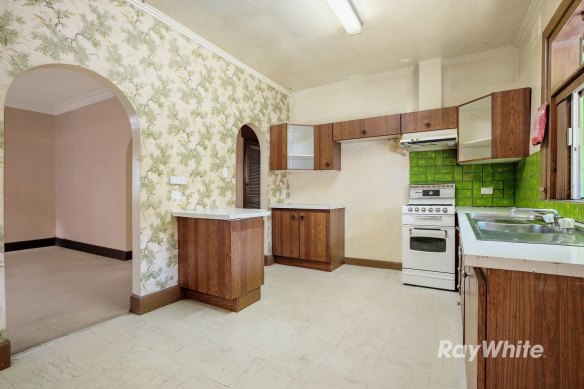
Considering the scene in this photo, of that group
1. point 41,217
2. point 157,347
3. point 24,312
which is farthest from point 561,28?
point 41,217

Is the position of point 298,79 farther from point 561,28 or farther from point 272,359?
point 272,359

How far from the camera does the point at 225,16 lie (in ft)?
8.46

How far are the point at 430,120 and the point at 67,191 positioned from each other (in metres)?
6.36

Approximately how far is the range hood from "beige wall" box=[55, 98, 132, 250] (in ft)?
13.3

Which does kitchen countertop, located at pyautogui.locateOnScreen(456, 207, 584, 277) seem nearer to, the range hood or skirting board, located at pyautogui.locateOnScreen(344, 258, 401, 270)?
the range hood

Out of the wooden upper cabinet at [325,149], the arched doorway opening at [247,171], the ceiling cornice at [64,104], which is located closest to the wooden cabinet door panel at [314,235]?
the wooden upper cabinet at [325,149]

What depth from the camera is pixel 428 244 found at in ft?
10.1

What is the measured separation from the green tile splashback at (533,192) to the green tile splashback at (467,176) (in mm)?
119

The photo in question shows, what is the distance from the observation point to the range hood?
10.3ft

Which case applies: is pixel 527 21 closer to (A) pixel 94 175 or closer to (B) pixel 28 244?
(A) pixel 94 175

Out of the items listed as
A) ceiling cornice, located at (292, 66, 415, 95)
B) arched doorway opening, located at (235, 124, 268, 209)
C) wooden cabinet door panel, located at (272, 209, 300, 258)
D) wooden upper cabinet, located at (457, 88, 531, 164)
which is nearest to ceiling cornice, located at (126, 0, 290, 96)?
ceiling cornice, located at (292, 66, 415, 95)

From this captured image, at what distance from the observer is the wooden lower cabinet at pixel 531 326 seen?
2.84 feet

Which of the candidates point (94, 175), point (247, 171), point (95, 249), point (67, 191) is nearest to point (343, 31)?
point (247, 171)

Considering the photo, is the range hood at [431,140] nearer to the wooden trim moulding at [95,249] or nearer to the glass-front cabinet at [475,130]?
the glass-front cabinet at [475,130]
